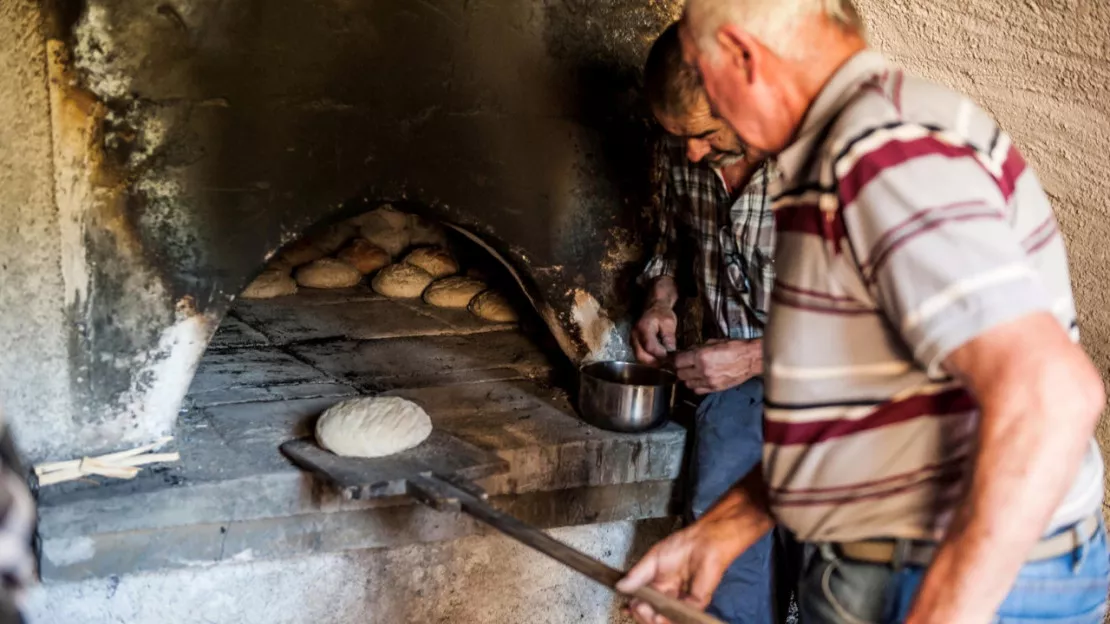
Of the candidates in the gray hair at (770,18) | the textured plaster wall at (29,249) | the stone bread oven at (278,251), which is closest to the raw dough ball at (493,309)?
the stone bread oven at (278,251)

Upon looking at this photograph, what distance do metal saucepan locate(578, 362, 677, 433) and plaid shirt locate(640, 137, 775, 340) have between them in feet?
0.79

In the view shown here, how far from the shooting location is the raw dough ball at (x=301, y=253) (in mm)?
3984

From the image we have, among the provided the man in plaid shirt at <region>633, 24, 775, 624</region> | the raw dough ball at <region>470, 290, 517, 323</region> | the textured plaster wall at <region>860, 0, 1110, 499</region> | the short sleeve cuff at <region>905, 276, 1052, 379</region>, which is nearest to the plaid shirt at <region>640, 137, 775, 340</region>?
the man in plaid shirt at <region>633, 24, 775, 624</region>

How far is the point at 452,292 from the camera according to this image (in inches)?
147

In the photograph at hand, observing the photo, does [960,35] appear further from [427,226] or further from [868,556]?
[427,226]

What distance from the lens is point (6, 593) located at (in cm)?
109

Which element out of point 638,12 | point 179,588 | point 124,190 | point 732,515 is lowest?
point 179,588

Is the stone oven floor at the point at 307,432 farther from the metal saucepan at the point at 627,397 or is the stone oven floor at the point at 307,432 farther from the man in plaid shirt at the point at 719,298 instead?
the man in plaid shirt at the point at 719,298

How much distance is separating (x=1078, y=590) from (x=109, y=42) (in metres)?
2.06

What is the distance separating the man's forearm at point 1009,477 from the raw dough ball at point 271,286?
3026 mm

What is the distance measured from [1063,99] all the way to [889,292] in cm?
159

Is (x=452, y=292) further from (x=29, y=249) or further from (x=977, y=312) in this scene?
(x=977, y=312)

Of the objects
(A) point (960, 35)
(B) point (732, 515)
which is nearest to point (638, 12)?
(A) point (960, 35)

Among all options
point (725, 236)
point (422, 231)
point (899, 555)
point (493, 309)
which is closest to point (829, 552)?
point (899, 555)
